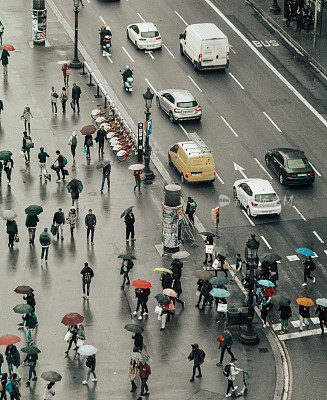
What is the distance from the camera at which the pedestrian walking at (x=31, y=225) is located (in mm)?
48438

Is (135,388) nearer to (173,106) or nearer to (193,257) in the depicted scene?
(193,257)

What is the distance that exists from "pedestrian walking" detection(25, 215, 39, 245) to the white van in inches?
906

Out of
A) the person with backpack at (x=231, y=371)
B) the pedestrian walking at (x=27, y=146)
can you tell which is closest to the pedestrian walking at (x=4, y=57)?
the pedestrian walking at (x=27, y=146)

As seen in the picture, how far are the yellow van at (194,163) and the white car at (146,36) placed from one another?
16.3m

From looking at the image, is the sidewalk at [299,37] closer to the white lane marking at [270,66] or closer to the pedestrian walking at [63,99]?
the white lane marking at [270,66]

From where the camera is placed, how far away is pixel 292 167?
183 feet

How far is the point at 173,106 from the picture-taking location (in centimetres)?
6206

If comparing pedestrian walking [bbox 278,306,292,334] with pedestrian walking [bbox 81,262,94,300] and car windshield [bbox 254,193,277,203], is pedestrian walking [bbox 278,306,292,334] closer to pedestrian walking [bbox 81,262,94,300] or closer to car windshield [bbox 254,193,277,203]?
pedestrian walking [bbox 81,262,94,300]

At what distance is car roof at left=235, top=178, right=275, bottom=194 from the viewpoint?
52781mm

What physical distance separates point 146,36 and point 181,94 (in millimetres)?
9989

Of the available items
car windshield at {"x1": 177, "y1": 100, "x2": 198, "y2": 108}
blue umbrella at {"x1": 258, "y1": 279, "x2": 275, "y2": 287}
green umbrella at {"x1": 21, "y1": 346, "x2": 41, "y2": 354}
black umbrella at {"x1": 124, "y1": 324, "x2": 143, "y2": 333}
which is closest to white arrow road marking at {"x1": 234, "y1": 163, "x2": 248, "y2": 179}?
Answer: car windshield at {"x1": 177, "y1": 100, "x2": 198, "y2": 108}

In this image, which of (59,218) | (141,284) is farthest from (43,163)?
(141,284)

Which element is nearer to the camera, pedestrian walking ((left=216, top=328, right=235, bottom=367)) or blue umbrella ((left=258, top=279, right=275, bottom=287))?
pedestrian walking ((left=216, top=328, right=235, bottom=367))

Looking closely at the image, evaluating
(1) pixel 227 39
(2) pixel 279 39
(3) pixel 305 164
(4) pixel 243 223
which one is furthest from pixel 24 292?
(2) pixel 279 39
